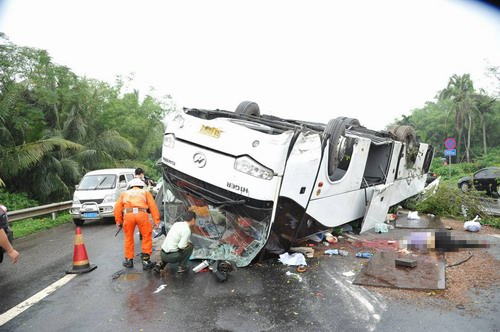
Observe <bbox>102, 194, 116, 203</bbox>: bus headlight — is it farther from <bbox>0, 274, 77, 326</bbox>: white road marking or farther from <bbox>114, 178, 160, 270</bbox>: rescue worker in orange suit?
<bbox>0, 274, 77, 326</bbox>: white road marking

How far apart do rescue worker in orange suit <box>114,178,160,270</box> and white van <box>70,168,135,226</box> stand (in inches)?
210

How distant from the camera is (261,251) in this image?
619 centimetres

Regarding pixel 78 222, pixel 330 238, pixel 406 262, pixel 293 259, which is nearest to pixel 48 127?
pixel 78 222

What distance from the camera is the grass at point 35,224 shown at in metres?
10.4

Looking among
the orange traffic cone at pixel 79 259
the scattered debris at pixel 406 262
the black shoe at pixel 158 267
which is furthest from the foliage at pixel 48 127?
the scattered debris at pixel 406 262

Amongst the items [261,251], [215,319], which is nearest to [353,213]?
[261,251]

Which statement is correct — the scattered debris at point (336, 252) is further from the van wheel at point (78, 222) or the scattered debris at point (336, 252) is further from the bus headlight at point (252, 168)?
the van wheel at point (78, 222)

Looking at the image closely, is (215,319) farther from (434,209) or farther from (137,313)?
(434,209)

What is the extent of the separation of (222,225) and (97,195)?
258 inches

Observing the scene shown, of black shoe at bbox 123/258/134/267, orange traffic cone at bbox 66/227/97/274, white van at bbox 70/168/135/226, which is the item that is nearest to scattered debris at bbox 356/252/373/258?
black shoe at bbox 123/258/134/267

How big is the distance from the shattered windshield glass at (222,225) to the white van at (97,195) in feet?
17.3

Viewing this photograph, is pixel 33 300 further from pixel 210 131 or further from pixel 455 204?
pixel 455 204

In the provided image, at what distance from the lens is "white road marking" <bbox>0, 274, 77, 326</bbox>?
4441 mm

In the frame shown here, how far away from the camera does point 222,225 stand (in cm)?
620
